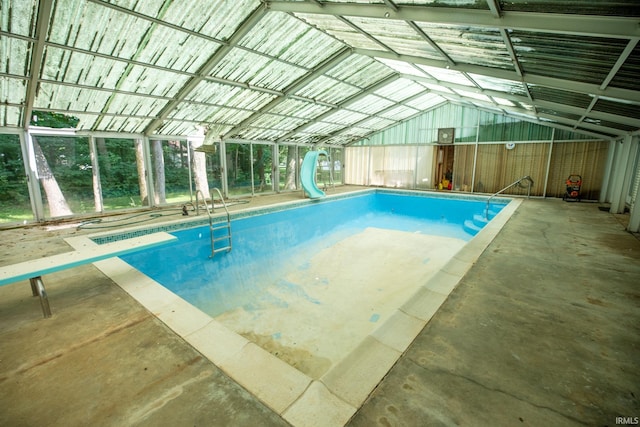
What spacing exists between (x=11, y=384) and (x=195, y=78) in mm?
5750

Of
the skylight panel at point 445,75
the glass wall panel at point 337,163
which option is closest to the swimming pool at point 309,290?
the skylight panel at point 445,75

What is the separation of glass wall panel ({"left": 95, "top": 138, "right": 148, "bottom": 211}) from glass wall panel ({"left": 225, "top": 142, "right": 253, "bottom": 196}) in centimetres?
270

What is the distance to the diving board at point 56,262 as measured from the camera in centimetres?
220

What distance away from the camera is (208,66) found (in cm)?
539

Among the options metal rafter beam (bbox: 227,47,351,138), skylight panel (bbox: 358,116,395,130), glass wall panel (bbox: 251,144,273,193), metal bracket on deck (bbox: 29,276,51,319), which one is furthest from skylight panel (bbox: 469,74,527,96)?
glass wall panel (bbox: 251,144,273,193)

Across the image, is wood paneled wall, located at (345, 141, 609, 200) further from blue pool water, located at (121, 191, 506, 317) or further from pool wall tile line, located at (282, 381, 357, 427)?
pool wall tile line, located at (282, 381, 357, 427)

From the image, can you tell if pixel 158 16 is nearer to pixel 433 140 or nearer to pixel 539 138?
pixel 433 140

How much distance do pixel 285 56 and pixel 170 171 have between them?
467 cm

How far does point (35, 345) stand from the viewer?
74.2 inches

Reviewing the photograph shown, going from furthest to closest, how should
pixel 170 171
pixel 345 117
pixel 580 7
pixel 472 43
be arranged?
pixel 345 117
pixel 170 171
pixel 472 43
pixel 580 7

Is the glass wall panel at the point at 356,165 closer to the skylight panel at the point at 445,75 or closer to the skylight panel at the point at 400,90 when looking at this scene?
the skylight panel at the point at 400,90

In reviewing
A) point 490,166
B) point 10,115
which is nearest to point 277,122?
point 10,115

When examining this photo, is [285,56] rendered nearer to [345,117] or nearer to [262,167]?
[345,117]

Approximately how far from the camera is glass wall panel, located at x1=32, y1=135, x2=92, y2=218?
5828mm
